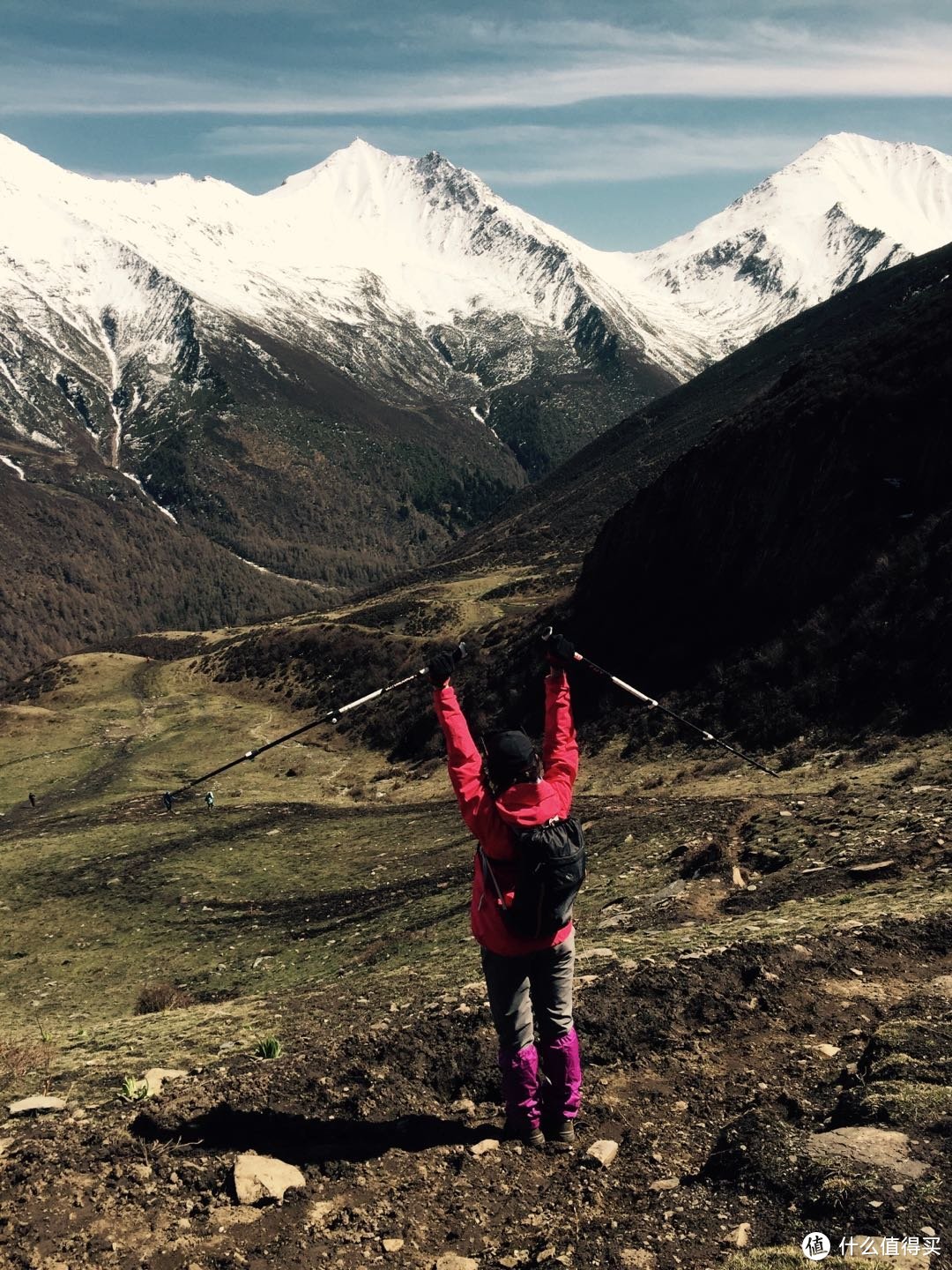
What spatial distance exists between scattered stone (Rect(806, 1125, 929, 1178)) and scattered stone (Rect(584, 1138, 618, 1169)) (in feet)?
5.68

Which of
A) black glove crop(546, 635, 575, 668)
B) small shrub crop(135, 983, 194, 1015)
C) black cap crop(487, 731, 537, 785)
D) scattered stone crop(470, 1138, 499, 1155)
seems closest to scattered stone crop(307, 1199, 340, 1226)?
scattered stone crop(470, 1138, 499, 1155)

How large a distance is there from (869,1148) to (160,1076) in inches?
296

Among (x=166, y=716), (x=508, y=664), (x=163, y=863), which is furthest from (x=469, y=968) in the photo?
(x=166, y=716)

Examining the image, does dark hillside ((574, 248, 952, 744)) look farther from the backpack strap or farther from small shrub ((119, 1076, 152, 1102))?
small shrub ((119, 1076, 152, 1102))

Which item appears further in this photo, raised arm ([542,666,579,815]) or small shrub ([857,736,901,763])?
small shrub ([857,736,901,763])

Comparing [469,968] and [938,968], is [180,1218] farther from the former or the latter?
[938,968]

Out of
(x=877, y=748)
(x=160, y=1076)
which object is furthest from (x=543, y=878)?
(x=877, y=748)

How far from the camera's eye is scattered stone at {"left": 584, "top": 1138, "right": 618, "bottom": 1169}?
8.10 meters

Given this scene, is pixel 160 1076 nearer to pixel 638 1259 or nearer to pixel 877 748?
pixel 638 1259

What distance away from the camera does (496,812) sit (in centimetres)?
832

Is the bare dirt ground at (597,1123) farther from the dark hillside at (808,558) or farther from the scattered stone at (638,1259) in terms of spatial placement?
the dark hillside at (808,558)

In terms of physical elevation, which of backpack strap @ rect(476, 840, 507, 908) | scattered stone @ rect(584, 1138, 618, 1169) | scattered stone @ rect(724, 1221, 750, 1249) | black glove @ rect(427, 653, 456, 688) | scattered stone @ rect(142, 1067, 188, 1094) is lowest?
scattered stone @ rect(142, 1067, 188, 1094)

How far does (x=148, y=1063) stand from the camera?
11.3 metres

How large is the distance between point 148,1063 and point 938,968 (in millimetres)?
9560
